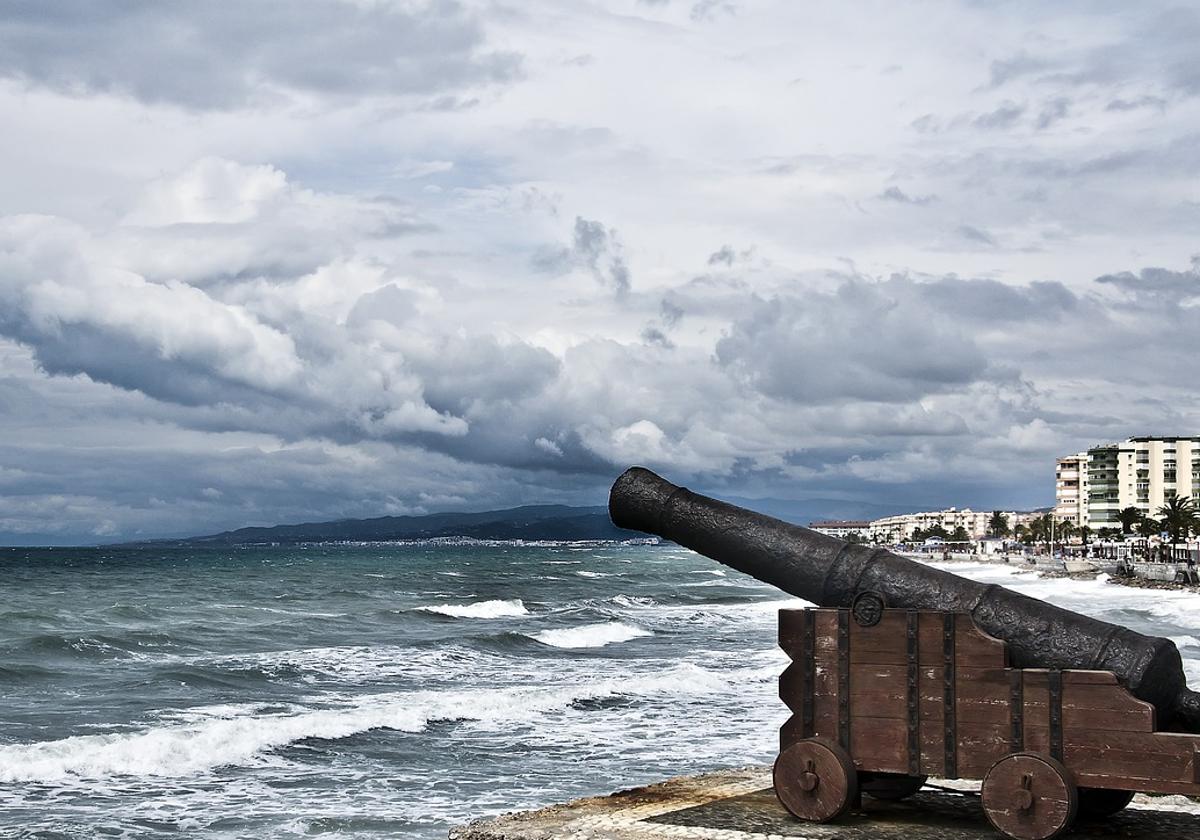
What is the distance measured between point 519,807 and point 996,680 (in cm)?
580

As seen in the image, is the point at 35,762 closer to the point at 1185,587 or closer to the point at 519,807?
the point at 519,807

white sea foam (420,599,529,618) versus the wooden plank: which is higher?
the wooden plank

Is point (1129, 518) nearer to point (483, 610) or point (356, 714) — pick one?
point (483, 610)

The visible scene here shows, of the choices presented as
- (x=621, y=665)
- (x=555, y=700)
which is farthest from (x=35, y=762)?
(x=621, y=665)

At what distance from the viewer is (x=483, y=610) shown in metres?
44.7

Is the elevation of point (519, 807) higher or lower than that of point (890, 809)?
lower

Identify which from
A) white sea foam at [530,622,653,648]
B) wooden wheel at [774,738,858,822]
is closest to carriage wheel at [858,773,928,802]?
wooden wheel at [774,738,858,822]

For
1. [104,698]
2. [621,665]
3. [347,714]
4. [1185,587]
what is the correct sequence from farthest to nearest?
[1185,587] → [621,665] → [104,698] → [347,714]

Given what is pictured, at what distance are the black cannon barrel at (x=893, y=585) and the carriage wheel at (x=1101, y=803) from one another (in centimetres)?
55

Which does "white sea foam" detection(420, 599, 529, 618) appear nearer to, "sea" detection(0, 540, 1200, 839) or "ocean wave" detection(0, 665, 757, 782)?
"sea" detection(0, 540, 1200, 839)

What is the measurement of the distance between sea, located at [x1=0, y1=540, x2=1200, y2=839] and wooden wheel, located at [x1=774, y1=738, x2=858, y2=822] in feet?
13.9

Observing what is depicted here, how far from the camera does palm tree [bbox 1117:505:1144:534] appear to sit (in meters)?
130

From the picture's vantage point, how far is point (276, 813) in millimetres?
11797

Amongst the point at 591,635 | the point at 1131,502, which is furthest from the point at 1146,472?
the point at 591,635
